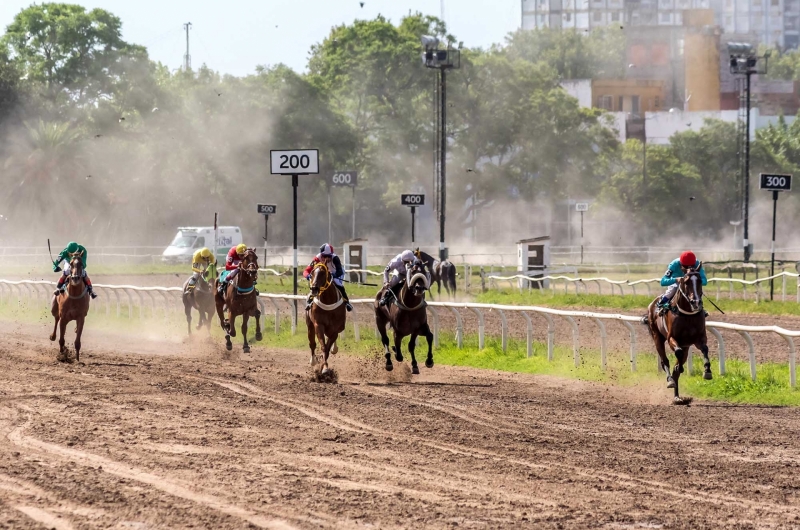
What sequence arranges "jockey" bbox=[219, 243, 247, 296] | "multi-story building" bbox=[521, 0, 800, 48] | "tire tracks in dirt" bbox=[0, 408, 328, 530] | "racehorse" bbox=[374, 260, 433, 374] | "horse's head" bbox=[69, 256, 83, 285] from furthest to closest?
"multi-story building" bbox=[521, 0, 800, 48] → "jockey" bbox=[219, 243, 247, 296] → "horse's head" bbox=[69, 256, 83, 285] → "racehorse" bbox=[374, 260, 433, 374] → "tire tracks in dirt" bbox=[0, 408, 328, 530]

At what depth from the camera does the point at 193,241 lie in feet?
178

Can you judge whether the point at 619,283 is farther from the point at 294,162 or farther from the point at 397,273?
the point at 397,273

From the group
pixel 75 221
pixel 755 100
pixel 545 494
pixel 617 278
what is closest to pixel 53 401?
pixel 545 494

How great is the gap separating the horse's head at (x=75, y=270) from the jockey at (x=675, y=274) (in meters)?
8.50

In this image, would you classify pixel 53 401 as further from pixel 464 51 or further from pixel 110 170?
pixel 464 51

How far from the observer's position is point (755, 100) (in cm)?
10006

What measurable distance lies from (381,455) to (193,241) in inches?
1802

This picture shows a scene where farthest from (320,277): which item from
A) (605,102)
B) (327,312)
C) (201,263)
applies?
(605,102)

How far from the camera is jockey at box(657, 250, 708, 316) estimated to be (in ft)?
45.5

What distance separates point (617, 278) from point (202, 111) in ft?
115

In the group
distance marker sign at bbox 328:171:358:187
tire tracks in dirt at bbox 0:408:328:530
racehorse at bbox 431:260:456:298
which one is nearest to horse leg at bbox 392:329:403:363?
tire tracks in dirt at bbox 0:408:328:530

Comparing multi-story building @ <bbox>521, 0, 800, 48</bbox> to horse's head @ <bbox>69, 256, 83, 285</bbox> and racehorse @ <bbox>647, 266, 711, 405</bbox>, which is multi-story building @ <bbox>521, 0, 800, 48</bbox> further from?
racehorse @ <bbox>647, 266, 711, 405</bbox>

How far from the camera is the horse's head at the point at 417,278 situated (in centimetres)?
1592

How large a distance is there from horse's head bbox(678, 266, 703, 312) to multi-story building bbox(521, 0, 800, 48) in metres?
151
